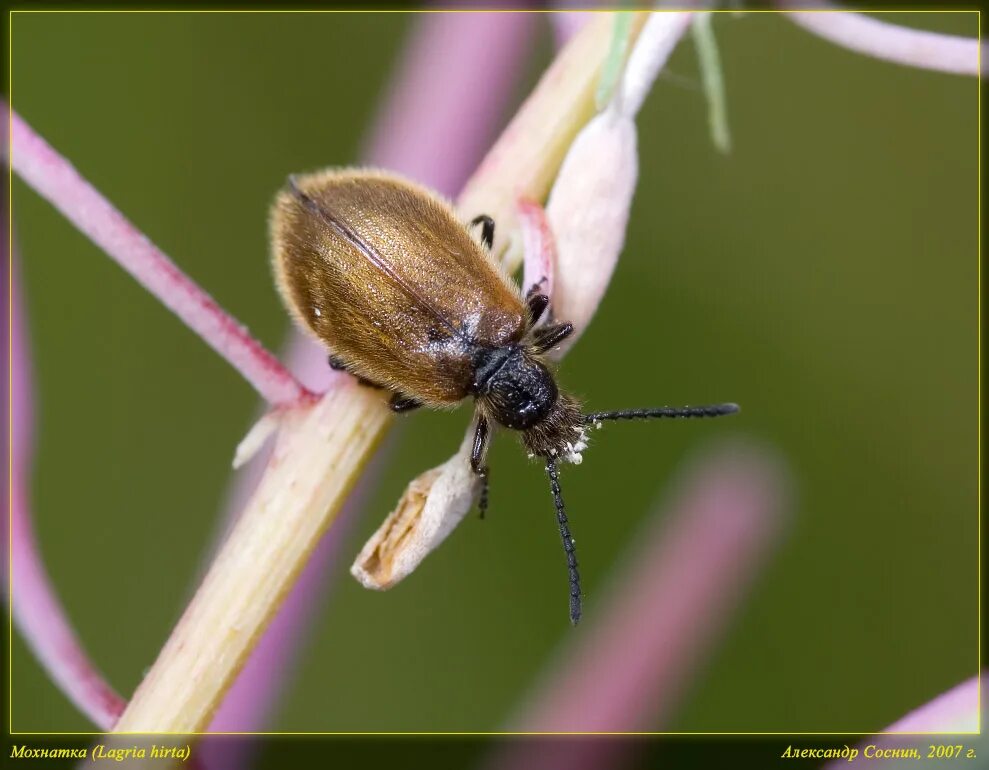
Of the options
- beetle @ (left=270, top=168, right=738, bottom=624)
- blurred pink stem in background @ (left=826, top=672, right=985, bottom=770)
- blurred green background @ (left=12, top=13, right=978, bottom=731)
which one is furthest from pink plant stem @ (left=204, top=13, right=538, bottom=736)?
blurred green background @ (left=12, top=13, right=978, bottom=731)

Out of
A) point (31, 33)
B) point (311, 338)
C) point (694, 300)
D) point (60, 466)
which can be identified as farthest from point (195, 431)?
point (311, 338)

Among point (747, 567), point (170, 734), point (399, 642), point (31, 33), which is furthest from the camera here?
point (399, 642)

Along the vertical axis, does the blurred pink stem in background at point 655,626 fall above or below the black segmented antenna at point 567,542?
below

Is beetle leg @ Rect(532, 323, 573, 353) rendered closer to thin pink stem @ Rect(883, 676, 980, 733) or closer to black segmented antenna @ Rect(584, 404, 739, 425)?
black segmented antenna @ Rect(584, 404, 739, 425)

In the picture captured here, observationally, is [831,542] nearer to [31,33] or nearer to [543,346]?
[543,346]

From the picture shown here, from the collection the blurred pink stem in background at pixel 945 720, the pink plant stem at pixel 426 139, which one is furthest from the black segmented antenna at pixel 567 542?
the blurred pink stem in background at pixel 945 720

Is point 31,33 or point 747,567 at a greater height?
point 31,33

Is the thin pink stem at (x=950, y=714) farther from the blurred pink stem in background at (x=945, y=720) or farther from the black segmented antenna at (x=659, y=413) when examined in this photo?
the black segmented antenna at (x=659, y=413)
